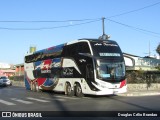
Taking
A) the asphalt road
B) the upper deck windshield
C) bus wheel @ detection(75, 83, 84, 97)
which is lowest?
the asphalt road

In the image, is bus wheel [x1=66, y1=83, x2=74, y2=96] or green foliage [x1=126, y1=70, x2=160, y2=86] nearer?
bus wheel [x1=66, y1=83, x2=74, y2=96]

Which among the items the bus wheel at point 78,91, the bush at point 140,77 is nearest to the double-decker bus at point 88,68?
the bus wheel at point 78,91

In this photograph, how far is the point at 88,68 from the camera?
888 inches

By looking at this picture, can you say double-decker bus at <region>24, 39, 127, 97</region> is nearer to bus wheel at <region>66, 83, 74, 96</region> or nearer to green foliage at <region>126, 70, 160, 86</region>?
bus wheel at <region>66, 83, 74, 96</region>

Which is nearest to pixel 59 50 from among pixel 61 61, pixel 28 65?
pixel 61 61

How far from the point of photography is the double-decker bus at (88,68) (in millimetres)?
22156

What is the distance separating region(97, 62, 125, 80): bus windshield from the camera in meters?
22.2

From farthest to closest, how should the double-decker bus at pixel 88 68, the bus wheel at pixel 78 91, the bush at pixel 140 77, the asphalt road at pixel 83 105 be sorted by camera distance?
1. the bush at pixel 140 77
2. the bus wheel at pixel 78 91
3. the double-decker bus at pixel 88 68
4. the asphalt road at pixel 83 105

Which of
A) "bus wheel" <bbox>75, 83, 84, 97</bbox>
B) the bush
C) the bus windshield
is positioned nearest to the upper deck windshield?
the bus windshield

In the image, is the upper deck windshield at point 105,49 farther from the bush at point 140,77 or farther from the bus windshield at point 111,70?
the bush at point 140,77

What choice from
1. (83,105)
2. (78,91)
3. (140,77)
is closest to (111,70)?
(78,91)

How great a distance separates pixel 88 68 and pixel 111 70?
157 cm

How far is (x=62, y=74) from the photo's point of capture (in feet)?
86.4

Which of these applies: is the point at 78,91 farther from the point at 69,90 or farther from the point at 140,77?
the point at 140,77
